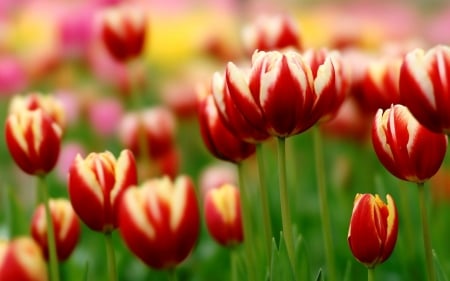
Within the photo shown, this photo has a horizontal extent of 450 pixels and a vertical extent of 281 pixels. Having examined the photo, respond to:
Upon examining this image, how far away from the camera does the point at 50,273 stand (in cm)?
133

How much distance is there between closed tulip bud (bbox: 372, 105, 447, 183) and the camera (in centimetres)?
108

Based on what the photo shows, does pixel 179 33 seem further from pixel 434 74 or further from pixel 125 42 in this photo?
pixel 434 74

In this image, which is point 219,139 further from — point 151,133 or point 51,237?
point 151,133

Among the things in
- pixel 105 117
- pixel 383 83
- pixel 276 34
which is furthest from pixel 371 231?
pixel 105 117

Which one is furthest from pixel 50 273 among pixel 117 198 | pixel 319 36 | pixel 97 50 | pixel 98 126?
pixel 319 36

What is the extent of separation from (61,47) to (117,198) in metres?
2.24

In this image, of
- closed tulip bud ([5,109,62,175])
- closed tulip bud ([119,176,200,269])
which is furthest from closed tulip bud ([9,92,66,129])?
closed tulip bud ([119,176,200,269])

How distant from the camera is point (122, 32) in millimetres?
1769

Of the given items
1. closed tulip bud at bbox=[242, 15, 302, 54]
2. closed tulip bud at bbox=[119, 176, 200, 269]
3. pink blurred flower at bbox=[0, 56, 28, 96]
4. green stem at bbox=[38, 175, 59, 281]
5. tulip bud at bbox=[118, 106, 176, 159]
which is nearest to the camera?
closed tulip bud at bbox=[119, 176, 200, 269]

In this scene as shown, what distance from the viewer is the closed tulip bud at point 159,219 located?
1010 millimetres

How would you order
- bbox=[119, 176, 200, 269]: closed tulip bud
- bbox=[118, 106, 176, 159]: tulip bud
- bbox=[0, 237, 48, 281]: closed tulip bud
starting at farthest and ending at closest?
bbox=[118, 106, 176, 159]: tulip bud < bbox=[119, 176, 200, 269]: closed tulip bud < bbox=[0, 237, 48, 281]: closed tulip bud

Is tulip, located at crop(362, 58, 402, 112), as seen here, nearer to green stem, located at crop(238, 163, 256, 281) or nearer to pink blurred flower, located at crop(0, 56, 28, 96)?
green stem, located at crop(238, 163, 256, 281)

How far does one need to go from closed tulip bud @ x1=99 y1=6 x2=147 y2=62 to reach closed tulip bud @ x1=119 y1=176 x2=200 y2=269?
2.57 feet

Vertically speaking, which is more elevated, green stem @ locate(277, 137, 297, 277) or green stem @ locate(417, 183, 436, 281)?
green stem @ locate(277, 137, 297, 277)
